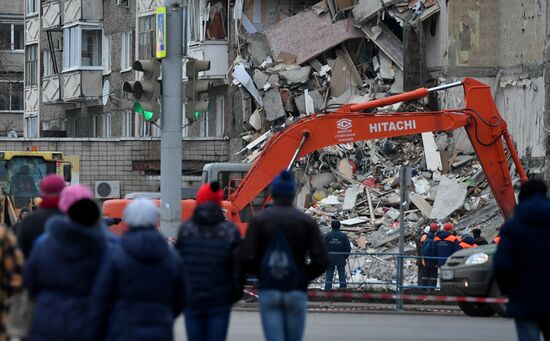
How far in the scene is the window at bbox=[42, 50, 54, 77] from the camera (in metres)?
54.9

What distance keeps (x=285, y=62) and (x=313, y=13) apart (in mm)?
1744

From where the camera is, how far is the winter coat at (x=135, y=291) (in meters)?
8.89

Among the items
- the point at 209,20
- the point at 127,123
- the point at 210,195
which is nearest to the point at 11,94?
the point at 127,123

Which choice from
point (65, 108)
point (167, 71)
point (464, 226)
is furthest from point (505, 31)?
point (65, 108)

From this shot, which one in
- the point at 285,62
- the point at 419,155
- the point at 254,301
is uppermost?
the point at 285,62

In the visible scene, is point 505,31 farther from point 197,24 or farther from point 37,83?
point 37,83

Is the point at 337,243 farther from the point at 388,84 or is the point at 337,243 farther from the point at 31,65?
the point at 31,65

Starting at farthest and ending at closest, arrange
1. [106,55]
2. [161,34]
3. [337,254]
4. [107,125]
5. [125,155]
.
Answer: [107,125] → [106,55] → [125,155] → [337,254] → [161,34]

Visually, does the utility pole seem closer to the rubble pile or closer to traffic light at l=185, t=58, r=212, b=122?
traffic light at l=185, t=58, r=212, b=122

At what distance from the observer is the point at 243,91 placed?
136ft

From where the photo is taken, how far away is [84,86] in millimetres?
50688

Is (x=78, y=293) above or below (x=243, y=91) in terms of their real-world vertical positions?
below

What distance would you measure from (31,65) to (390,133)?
120 ft

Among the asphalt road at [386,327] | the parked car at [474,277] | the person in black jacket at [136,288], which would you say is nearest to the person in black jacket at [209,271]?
the person in black jacket at [136,288]
